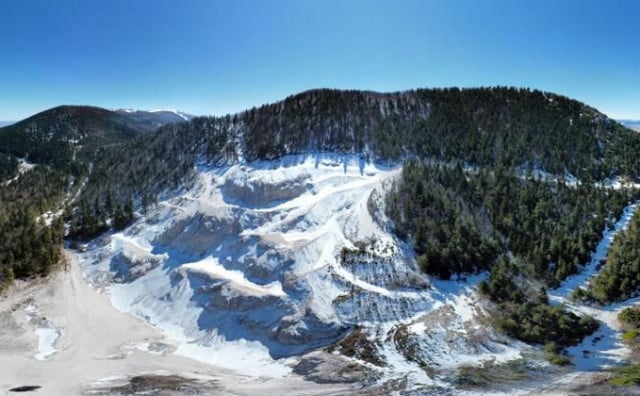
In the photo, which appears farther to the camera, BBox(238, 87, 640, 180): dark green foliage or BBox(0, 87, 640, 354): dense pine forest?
BBox(238, 87, 640, 180): dark green foliage

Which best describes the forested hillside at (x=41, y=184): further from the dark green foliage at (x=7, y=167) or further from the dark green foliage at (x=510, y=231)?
the dark green foliage at (x=510, y=231)

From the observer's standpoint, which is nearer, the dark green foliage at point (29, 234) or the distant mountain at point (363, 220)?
the distant mountain at point (363, 220)

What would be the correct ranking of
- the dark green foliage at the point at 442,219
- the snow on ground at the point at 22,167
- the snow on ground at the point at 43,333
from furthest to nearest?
the snow on ground at the point at 22,167, the dark green foliage at the point at 442,219, the snow on ground at the point at 43,333

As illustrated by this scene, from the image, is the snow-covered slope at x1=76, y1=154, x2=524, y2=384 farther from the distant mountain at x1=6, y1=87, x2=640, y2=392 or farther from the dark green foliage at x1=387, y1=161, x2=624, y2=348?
the dark green foliage at x1=387, y1=161, x2=624, y2=348

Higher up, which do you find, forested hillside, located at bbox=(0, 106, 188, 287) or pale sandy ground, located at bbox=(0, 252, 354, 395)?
forested hillside, located at bbox=(0, 106, 188, 287)

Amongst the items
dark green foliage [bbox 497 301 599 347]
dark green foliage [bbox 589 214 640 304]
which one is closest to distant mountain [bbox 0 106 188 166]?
dark green foliage [bbox 497 301 599 347]

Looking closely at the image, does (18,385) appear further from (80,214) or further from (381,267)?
(80,214)

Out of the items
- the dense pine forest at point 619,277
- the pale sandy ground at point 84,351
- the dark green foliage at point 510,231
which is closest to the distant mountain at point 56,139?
the pale sandy ground at point 84,351

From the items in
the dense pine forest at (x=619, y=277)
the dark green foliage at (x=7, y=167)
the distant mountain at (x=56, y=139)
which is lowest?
the dense pine forest at (x=619, y=277)
